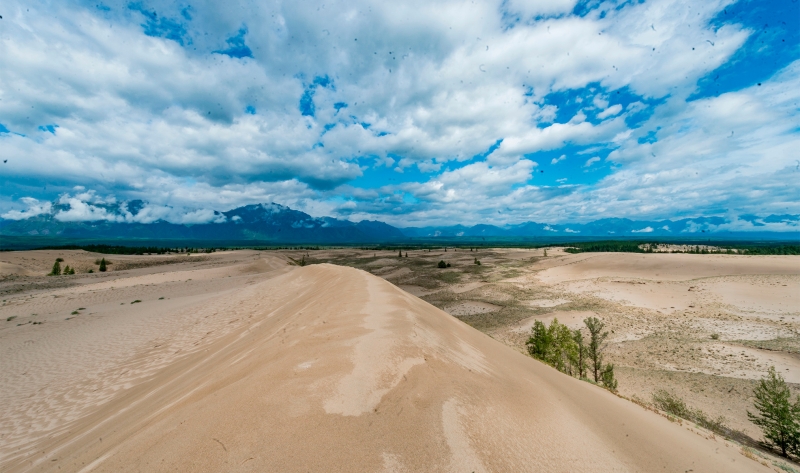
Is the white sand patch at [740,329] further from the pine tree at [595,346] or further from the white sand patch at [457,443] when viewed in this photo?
the white sand patch at [457,443]

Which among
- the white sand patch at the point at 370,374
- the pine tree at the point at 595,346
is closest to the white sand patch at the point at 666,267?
the pine tree at the point at 595,346

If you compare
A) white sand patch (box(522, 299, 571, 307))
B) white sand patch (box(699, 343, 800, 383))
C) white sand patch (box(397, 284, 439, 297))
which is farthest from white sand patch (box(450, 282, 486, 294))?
white sand patch (box(699, 343, 800, 383))

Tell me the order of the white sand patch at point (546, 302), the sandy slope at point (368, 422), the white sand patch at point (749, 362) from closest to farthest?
the sandy slope at point (368, 422), the white sand patch at point (749, 362), the white sand patch at point (546, 302)

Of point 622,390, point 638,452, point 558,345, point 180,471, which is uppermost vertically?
point 180,471

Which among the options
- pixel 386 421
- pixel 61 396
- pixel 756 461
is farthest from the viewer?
pixel 61 396

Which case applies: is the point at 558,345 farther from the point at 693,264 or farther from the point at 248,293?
the point at 693,264

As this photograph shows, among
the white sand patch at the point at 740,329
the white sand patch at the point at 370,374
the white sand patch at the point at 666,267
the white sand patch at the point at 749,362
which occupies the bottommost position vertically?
the white sand patch at the point at 749,362

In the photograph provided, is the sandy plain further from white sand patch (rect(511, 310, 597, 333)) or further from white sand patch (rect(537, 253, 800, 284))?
white sand patch (rect(537, 253, 800, 284))

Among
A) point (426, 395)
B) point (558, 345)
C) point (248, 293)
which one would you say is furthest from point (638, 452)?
point (248, 293)
